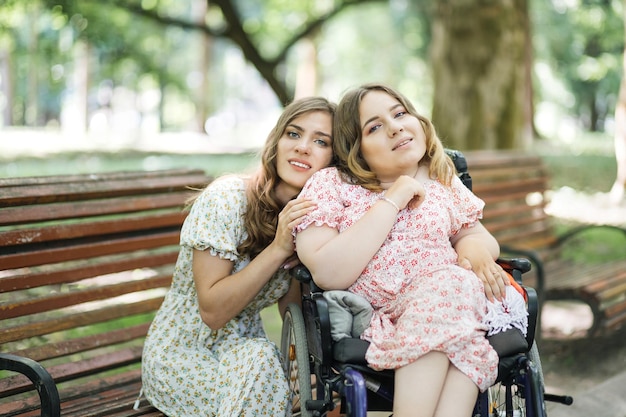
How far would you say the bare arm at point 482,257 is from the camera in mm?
2792

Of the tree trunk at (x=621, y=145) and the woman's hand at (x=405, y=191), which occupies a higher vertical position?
the woman's hand at (x=405, y=191)

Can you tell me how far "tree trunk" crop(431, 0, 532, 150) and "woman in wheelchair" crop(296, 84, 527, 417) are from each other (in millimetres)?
5456

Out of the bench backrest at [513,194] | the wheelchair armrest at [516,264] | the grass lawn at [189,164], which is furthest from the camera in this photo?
the grass lawn at [189,164]

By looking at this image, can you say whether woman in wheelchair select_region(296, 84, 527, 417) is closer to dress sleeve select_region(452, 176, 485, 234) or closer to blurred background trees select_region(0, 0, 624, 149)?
dress sleeve select_region(452, 176, 485, 234)

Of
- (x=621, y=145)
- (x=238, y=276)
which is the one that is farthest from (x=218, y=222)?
(x=621, y=145)

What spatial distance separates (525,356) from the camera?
2.67m

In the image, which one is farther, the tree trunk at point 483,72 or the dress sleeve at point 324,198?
the tree trunk at point 483,72

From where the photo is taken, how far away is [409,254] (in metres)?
2.89

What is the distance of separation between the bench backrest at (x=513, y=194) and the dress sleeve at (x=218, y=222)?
2861 millimetres

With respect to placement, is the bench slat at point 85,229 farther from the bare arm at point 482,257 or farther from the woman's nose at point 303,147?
the bare arm at point 482,257

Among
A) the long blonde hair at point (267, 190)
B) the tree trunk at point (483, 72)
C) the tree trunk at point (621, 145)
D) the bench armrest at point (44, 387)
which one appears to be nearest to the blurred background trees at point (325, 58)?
the tree trunk at point (483, 72)

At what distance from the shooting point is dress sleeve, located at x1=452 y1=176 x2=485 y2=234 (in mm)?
3096

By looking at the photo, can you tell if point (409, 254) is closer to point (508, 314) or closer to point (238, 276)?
point (508, 314)

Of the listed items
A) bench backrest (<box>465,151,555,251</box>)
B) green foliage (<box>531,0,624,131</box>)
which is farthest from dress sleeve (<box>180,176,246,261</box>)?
green foliage (<box>531,0,624,131</box>)
